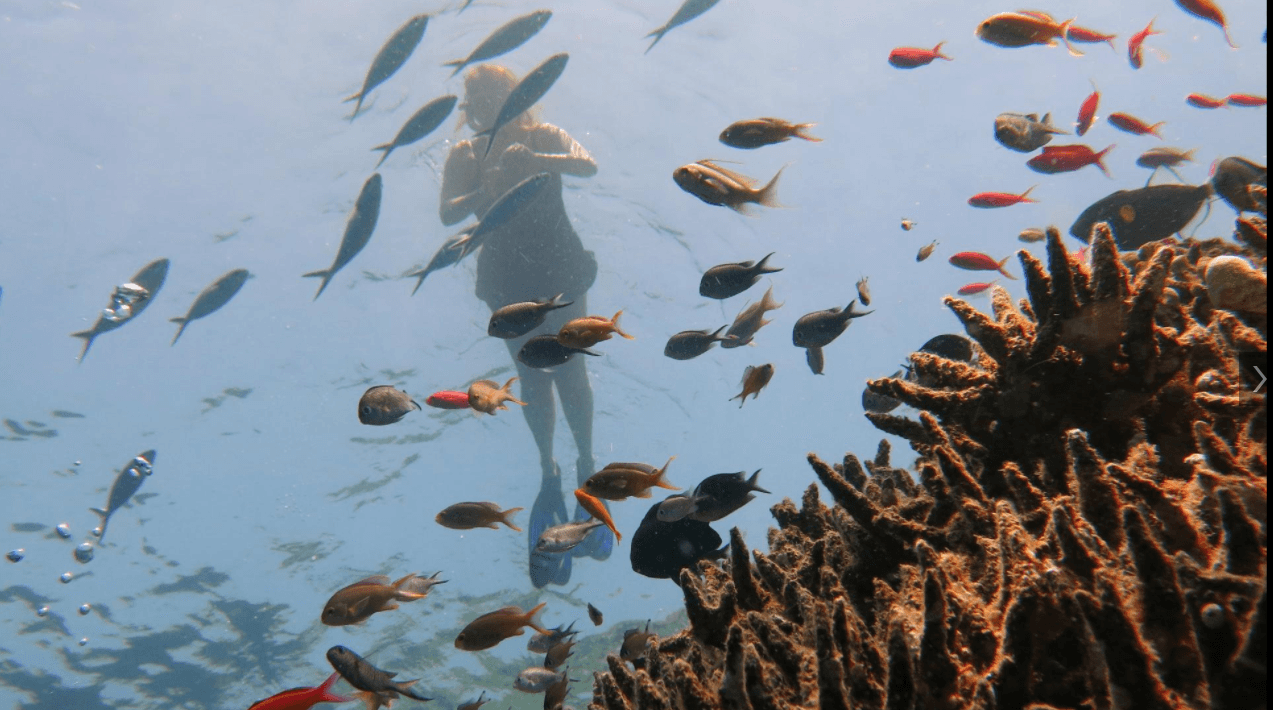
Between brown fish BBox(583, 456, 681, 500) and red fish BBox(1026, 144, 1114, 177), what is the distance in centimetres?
477

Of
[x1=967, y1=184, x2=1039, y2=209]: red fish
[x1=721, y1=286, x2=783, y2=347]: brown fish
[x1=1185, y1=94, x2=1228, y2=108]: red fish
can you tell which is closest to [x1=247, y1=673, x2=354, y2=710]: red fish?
[x1=721, y1=286, x2=783, y2=347]: brown fish

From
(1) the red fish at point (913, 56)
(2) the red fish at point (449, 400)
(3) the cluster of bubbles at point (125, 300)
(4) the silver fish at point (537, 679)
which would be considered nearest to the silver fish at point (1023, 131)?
(1) the red fish at point (913, 56)

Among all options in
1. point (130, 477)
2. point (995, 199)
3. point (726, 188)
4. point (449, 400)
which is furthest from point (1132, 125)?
point (130, 477)

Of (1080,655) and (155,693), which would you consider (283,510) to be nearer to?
(155,693)

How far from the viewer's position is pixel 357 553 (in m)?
30.1

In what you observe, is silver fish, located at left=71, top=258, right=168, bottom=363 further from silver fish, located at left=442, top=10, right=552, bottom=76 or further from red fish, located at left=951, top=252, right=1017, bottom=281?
red fish, located at left=951, top=252, right=1017, bottom=281

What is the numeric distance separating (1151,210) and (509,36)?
7905 millimetres

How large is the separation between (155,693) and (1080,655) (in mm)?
39826

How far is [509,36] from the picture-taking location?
317 inches

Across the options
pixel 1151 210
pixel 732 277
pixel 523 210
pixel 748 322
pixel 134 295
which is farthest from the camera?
pixel 523 210

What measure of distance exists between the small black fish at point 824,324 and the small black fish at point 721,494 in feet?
4.01

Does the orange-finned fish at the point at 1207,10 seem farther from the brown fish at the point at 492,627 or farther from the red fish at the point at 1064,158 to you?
the brown fish at the point at 492,627

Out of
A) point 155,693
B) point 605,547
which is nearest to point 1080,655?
point 605,547

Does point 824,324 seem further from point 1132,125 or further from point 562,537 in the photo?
point 1132,125
